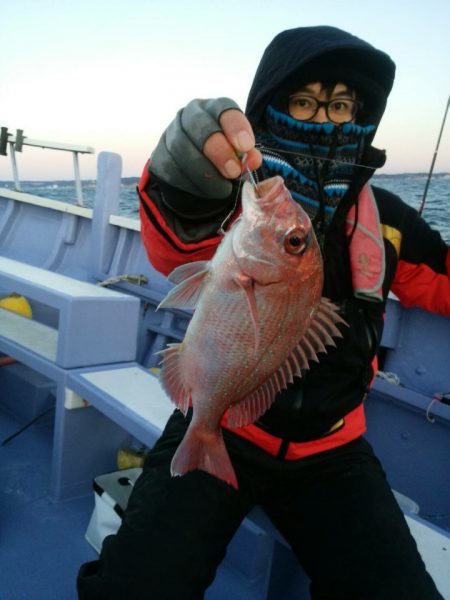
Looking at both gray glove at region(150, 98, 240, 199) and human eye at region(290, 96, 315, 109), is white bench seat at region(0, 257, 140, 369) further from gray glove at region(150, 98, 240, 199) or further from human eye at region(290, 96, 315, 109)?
human eye at region(290, 96, 315, 109)

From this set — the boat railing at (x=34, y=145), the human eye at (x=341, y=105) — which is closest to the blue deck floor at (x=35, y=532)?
the human eye at (x=341, y=105)

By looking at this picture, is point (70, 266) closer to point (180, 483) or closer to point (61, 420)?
point (61, 420)

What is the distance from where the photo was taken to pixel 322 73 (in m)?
2.05

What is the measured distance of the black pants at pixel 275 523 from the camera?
1.51 metres

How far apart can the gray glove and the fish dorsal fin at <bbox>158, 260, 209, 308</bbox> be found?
0.25 meters

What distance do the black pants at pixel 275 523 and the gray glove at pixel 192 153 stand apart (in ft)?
3.43

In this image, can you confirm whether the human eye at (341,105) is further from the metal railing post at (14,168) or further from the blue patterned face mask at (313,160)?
the metal railing post at (14,168)

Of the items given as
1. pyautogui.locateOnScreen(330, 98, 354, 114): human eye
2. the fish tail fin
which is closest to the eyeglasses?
pyautogui.locateOnScreen(330, 98, 354, 114): human eye

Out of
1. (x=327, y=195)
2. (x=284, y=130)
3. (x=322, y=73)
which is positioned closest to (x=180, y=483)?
(x=327, y=195)

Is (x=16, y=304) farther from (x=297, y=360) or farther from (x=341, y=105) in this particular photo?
(x=297, y=360)

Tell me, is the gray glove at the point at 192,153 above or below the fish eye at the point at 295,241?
above

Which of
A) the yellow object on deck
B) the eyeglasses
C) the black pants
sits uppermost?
the eyeglasses

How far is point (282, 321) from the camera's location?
4.69ft

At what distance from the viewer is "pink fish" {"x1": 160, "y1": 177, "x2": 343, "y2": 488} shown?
4.47ft
